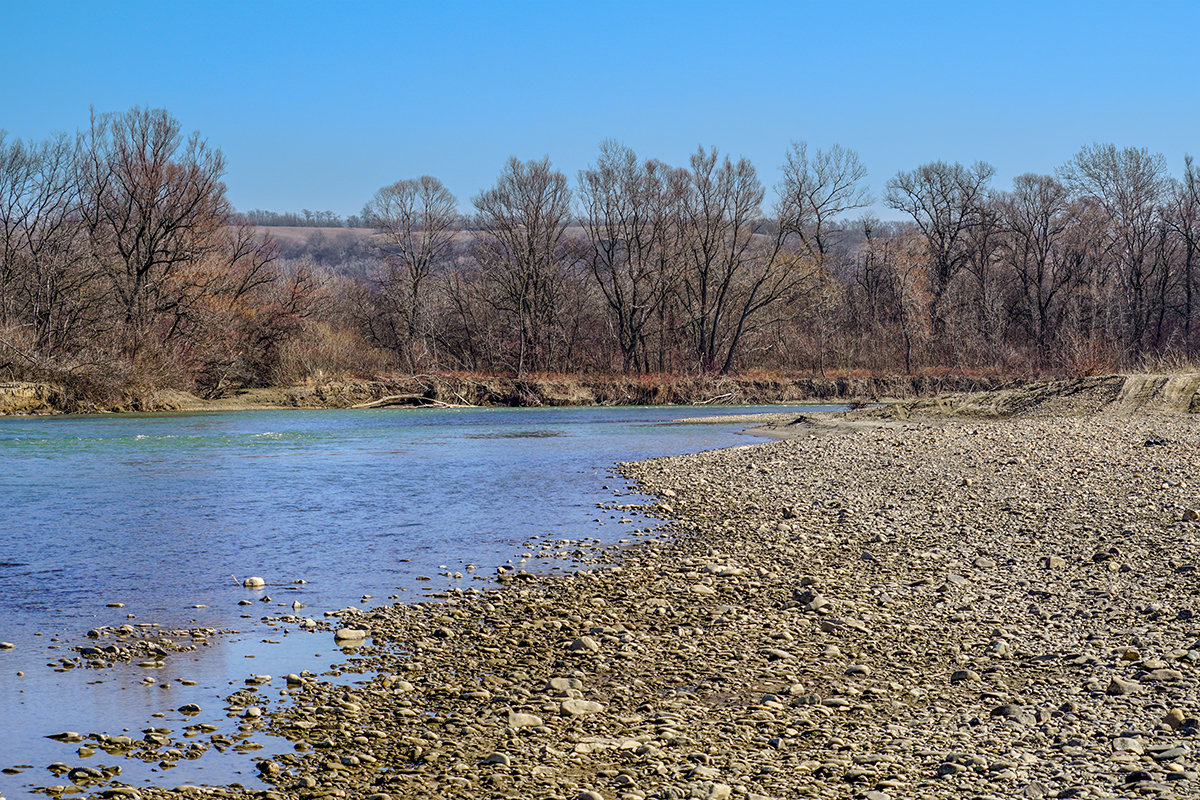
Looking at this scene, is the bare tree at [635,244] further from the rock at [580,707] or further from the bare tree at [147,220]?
the rock at [580,707]

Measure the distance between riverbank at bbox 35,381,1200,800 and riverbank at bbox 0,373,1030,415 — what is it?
4254 cm

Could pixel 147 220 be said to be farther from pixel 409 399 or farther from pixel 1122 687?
pixel 1122 687

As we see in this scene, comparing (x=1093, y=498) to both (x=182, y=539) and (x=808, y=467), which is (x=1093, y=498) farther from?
(x=182, y=539)

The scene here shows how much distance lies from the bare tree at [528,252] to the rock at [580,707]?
5437 centimetres

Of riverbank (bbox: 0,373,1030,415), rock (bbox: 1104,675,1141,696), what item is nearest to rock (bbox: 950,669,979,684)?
rock (bbox: 1104,675,1141,696)

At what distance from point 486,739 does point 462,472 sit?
16.3 metres

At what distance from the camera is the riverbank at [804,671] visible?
5.17 m

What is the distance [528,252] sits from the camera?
62281 mm

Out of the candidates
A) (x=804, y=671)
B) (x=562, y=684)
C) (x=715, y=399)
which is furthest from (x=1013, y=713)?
(x=715, y=399)

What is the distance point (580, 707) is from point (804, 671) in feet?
5.84

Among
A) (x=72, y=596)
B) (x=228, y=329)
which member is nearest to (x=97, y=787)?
(x=72, y=596)

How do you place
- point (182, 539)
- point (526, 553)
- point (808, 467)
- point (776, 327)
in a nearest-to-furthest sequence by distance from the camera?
point (526, 553), point (182, 539), point (808, 467), point (776, 327)

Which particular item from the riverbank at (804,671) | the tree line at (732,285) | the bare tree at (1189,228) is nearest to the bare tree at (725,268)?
the tree line at (732,285)

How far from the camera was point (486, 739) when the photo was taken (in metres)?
5.80
